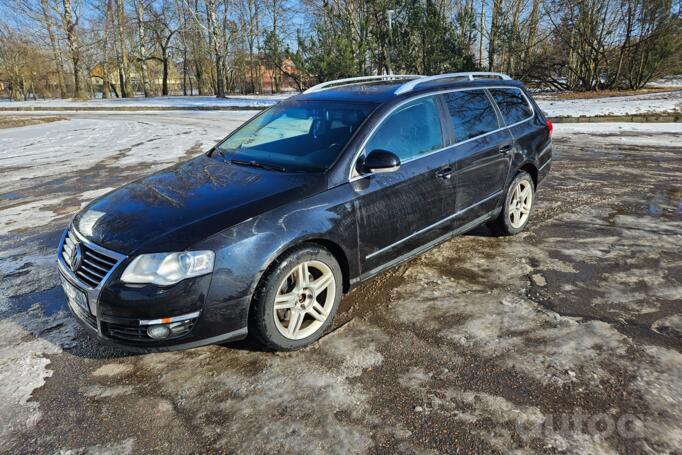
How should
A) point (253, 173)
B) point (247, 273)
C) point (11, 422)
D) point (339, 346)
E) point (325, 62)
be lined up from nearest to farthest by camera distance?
1. point (11, 422)
2. point (247, 273)
3. point (339, 346)
4. point (253, 173)
5. point (325, 62)

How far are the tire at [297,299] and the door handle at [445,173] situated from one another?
127cm

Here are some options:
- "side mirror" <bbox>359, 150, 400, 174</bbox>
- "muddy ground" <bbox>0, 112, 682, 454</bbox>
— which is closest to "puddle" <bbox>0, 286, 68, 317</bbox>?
"muddy ground" <bbox>0, 112, 682, 454</bbox>

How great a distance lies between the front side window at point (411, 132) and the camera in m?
3.61

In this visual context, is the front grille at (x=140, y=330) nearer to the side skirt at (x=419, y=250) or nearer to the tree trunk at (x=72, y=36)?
the side skirt at (x=419, y=250)

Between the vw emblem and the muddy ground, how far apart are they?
2.06ft

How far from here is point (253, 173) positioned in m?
3.47

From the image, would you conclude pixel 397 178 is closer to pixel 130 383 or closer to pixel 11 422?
pixel 130 383

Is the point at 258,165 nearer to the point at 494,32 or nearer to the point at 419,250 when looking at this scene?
the point at 419,250

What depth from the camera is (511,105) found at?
5.07 metres

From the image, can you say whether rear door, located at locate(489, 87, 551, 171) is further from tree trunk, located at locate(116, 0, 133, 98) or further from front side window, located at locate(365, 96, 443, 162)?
tree trunk, located at locate(116, 0, 133, 98)

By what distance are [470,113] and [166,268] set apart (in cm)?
311

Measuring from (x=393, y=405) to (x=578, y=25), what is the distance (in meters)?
27.0

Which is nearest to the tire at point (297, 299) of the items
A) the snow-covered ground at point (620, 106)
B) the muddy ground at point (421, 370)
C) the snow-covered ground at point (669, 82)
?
the muddy ground at point (421, 370)

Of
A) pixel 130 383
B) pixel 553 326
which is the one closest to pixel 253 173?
pixel 130 383
